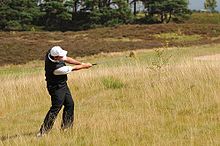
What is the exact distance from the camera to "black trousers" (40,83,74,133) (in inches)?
314

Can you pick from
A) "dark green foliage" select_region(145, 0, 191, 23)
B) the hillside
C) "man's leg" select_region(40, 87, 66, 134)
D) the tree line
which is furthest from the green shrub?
"dark green foliage" select_region(145, 0, 191, 23)

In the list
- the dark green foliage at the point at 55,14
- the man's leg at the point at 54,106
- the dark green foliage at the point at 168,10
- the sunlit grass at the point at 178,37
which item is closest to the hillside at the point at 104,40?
the sunlit grass at the point at 178,37

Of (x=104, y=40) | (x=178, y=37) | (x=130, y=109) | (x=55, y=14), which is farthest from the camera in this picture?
(x=55, y=14)

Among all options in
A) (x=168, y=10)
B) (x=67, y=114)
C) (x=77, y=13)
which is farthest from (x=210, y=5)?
(x=67, y=114)

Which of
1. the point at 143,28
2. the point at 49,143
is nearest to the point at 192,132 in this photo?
the point at 49,143

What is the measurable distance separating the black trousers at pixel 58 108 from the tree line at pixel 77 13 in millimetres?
73859

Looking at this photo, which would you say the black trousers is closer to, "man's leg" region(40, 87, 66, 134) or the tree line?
"man's leg" region(40, 87, 66, 134)

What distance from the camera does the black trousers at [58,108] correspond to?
7.99m

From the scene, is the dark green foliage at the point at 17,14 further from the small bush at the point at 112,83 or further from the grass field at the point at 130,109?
the small bush at the point at 112,83

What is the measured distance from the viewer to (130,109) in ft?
32.1

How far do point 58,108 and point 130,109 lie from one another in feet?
Answer: 7.16

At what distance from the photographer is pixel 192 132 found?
7.29m

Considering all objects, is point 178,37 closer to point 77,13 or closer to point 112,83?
point 77,13

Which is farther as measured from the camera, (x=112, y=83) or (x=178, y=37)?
(x=178, y=37)
